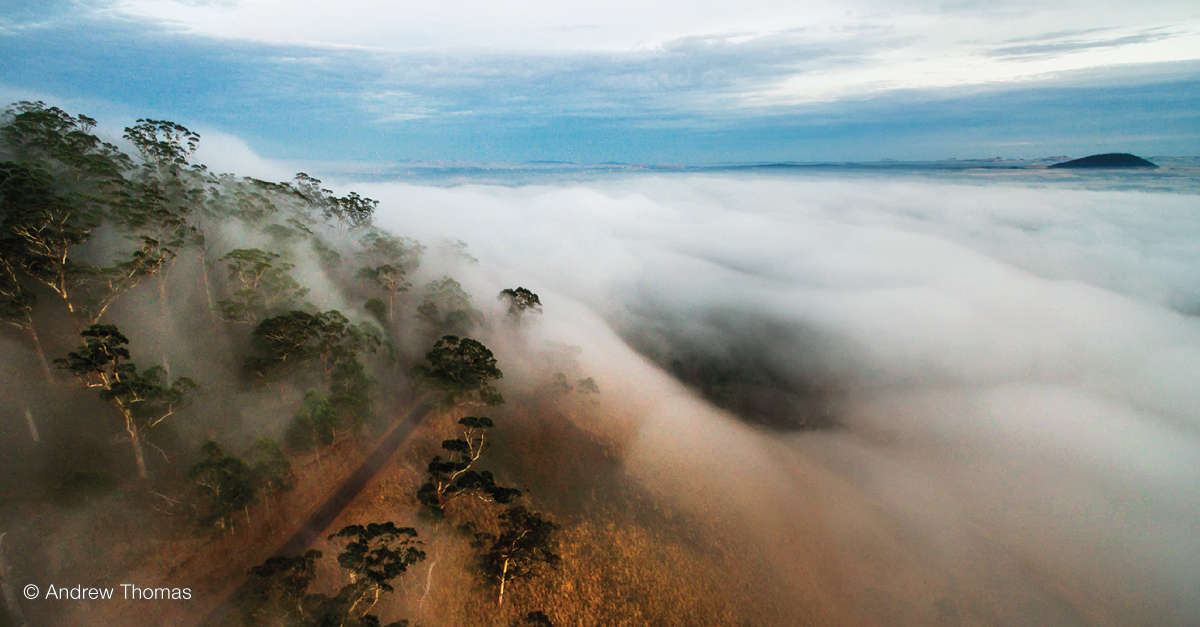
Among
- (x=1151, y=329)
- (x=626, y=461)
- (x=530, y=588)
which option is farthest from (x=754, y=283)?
(x=530, y=588)

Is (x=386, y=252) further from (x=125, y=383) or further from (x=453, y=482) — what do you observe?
(x=453, y=482)

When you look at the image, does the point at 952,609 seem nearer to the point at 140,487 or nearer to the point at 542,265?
the point at 140,487

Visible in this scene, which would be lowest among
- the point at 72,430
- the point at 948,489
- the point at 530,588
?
the point at 948,489

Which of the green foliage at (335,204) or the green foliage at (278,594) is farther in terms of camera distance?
the green foliage at (335,204)

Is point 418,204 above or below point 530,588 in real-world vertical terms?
above

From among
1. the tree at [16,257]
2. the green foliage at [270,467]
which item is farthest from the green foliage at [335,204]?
the green foliage at [270,467]

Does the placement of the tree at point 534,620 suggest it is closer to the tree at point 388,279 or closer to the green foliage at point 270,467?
the green foliage at point 270,467

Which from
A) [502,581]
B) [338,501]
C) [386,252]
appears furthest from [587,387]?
[386,252]
